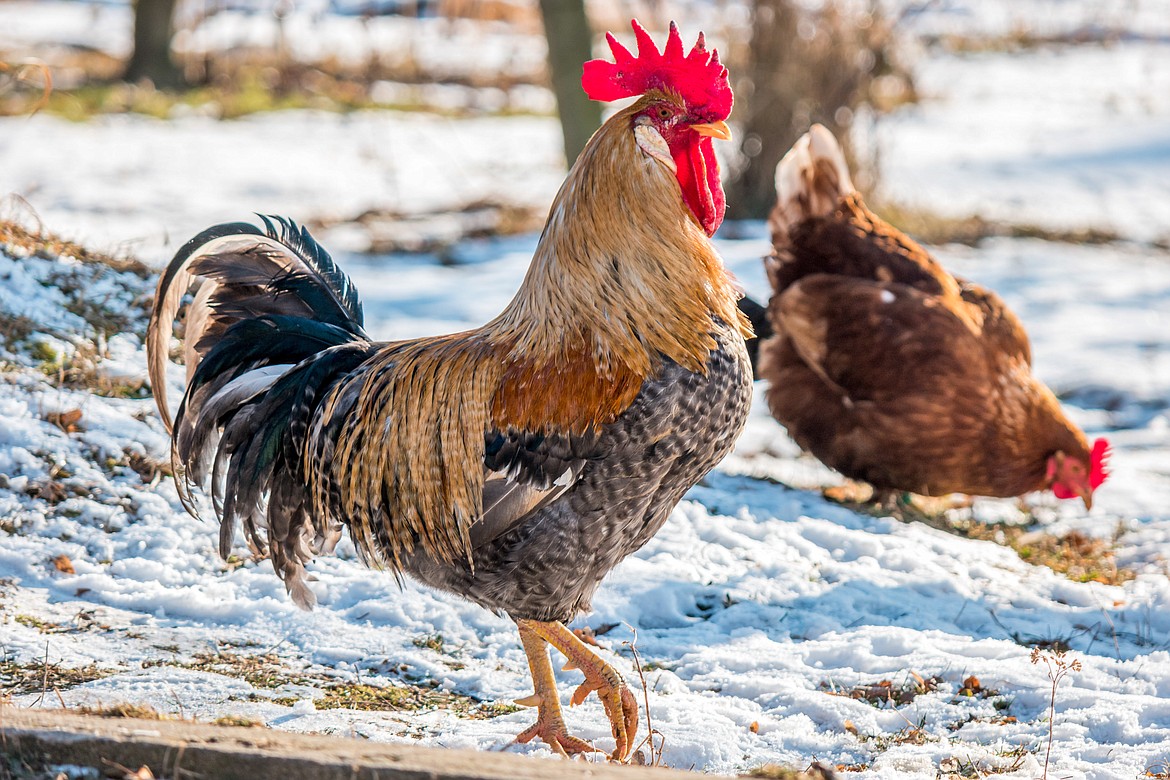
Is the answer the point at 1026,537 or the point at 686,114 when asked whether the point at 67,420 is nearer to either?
the point at 686,114

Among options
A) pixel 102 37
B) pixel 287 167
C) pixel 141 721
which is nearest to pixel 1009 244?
pixel 287 167

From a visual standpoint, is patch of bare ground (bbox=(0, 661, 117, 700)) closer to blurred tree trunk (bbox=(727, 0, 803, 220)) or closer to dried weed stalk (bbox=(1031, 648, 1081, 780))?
dried weed stalk (bbox=(1031, 648, 1081, 780))

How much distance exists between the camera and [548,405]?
344 centimetres

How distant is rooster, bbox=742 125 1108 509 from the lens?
19.3 ft

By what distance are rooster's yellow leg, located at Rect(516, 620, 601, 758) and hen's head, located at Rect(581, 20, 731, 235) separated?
144cm

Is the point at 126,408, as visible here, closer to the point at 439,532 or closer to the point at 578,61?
the point at 439,532

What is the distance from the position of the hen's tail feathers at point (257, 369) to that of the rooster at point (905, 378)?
2843 mm

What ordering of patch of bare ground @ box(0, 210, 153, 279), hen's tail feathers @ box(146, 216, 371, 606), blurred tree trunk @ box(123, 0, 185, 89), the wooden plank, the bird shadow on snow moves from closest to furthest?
the wooden plank, hen's tail feathers @ box(146, 216, 371, 606), the bird shadow on snow, patch of bare ground @ box(0, 210, 153, 279), blurred tree trunk @ box(123, 0, 185, 89)

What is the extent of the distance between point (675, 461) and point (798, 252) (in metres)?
3.42

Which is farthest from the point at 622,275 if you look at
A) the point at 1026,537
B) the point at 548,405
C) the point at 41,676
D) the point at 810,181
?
the point at 1026,537

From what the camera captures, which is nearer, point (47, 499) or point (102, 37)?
point (47, 499)

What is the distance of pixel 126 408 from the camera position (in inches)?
217

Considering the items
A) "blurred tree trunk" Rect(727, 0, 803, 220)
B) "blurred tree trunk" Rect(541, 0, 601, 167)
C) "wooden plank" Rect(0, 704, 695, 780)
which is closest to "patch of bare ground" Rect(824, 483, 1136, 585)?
"wooden plank" Rect(0, 704, 695, 780)

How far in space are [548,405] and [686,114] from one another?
970mm
